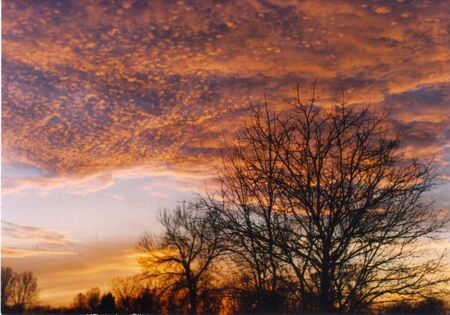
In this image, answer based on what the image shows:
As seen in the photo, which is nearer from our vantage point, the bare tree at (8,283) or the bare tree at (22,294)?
the bare tree at (22,294)

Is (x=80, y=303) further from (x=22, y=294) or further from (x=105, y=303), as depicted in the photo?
(x=105, y=303)

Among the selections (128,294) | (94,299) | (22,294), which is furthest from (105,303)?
(22,294)

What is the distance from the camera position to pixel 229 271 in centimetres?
1357

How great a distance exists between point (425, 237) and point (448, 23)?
418cm

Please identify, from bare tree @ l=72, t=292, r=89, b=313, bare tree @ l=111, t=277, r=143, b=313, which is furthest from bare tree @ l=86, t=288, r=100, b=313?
bare tree @ l=111, t=277, r=143, b=313

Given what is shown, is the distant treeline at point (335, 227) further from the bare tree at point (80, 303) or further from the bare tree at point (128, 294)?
the bare tree at point (128, 294)

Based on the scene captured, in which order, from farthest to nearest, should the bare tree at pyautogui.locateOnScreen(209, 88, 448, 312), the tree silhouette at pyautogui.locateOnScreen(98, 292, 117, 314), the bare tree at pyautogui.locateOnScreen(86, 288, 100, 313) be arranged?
the tree silhouette at pyautogui.locateOnScreen(98, 292, 117, 314) < the bare tree at pyautogui.locateOnScreen(86, 288, 100, 313) < the bare tree at pyautogui.locateOnScreen(209, 88, 448, 312)

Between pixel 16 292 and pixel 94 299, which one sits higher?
pixel 16 292

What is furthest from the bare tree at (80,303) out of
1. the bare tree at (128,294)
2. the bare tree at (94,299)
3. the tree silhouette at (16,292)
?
the bare tree at (128,294)

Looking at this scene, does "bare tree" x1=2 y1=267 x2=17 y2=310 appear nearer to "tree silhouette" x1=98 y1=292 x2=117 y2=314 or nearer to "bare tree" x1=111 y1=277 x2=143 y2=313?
"tree silhouette" x1=98 y1=292 x2=117 y2=314

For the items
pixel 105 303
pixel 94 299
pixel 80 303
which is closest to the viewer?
Result: pixel 80 303

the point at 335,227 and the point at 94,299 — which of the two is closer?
the point at 335,227

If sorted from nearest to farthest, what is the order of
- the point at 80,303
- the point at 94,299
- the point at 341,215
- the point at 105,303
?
the point at 341,215
the point at 80,303
the point at 94,299
the point at 105,303

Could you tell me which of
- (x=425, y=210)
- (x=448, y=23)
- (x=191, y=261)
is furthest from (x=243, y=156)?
(x=191, y=261)
